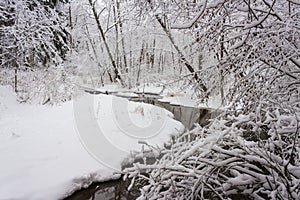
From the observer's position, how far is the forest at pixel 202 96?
6.93 feet

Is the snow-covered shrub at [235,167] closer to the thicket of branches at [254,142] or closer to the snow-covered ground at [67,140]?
the thicket of branches at [254,142]

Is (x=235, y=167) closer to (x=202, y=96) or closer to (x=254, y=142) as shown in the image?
(x=254, y=142)

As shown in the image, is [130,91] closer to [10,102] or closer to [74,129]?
[10,102]

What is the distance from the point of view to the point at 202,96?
136 inches

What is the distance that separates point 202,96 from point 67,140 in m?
3.59

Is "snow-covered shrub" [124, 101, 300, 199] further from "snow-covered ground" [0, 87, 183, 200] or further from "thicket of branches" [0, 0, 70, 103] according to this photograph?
"thicket of branches" [0, 0, 70, 103]

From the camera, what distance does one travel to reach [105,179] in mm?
5082

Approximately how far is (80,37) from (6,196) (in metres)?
15.8

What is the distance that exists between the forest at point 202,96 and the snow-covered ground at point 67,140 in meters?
0.05

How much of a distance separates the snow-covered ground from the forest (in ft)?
0.16

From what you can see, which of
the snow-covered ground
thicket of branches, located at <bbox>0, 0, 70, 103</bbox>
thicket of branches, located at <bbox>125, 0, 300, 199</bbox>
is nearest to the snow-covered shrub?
thicket of branches, located at <bbox>125, 0, 300, 199</bbox>

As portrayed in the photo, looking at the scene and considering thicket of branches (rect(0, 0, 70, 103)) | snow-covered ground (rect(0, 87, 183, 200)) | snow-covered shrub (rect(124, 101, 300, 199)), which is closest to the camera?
snow-covered shrub (rect(124, 101, 300, 199))

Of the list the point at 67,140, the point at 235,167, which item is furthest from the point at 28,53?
the point at 235,167

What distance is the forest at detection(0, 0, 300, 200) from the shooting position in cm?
211
